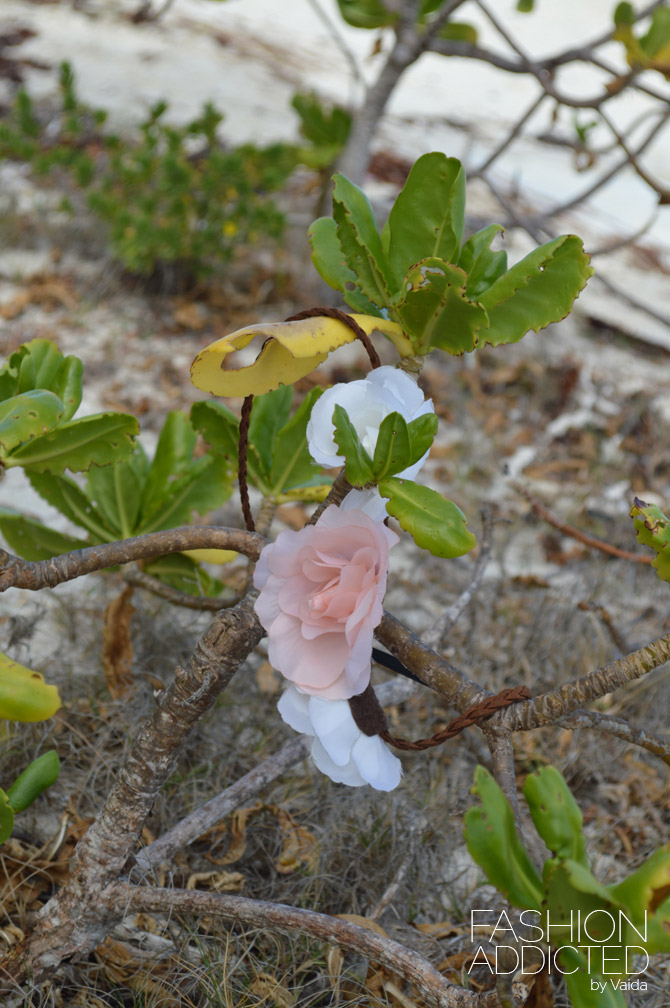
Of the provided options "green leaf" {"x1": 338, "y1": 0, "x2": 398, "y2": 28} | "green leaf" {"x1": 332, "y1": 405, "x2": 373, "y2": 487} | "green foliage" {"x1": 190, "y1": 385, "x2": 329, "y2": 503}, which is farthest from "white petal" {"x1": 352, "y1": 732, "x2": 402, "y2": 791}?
"green leaf" {"x1": 338, "y1": 0, "x2": 398, "y2": 28}

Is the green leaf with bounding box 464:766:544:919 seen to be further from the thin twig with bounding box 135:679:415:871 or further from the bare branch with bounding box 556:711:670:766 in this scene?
the thin twig with bounding box 135:679:415:871

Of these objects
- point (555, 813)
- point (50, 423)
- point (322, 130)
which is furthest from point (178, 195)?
point (555, 813)

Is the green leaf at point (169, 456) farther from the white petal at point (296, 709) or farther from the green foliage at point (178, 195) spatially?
the green foliage at point (178, 195)

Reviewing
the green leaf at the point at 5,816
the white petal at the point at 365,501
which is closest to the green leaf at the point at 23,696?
the green leaf at the point at 5,816

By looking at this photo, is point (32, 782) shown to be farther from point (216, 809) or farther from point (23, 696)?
point (23, 696)

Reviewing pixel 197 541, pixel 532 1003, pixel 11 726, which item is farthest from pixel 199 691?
pixel 11 726

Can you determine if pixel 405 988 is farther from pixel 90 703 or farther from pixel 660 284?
pixel 660 284
